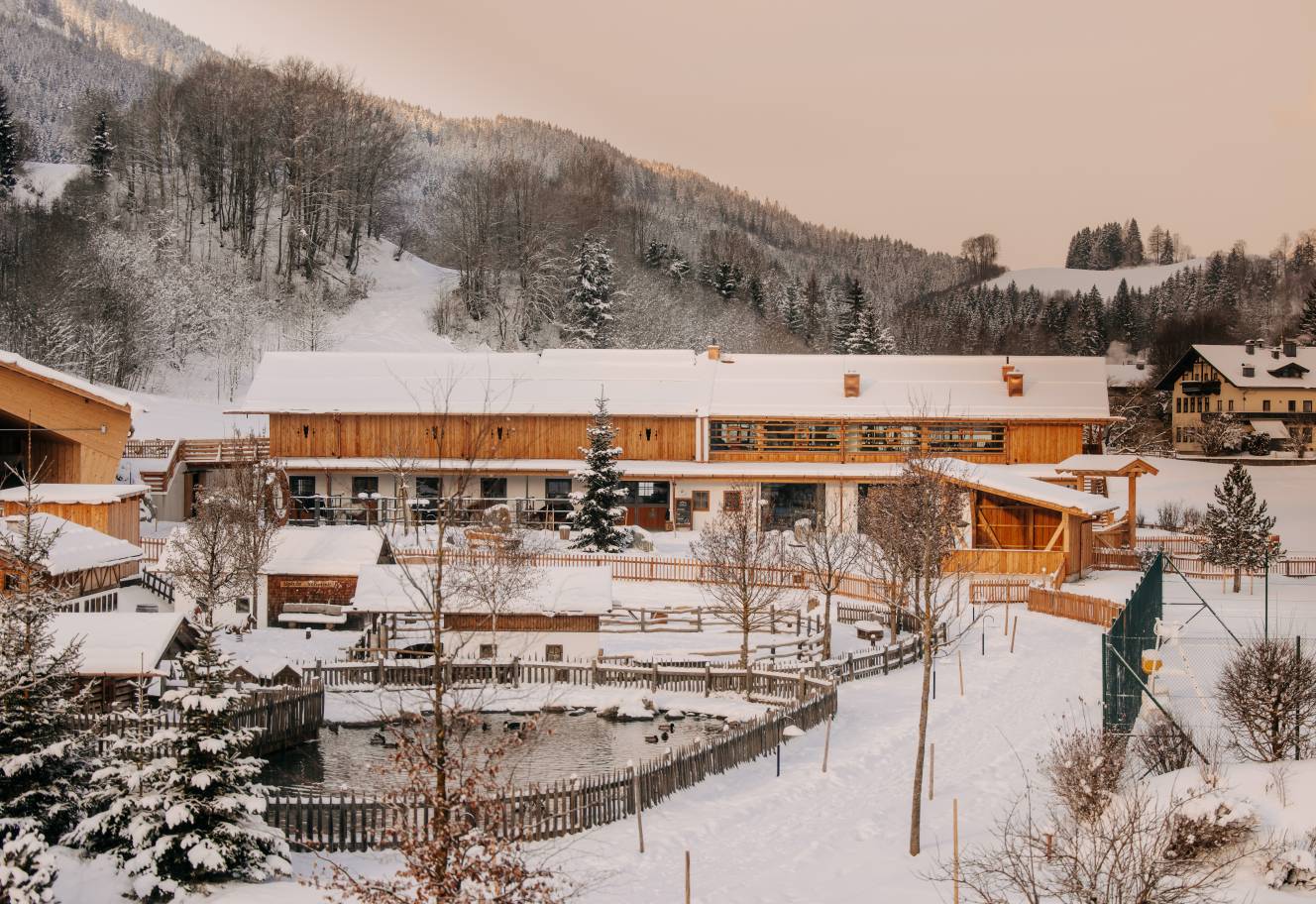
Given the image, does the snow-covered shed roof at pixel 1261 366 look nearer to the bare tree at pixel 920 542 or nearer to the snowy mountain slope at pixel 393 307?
the bare tree at pixel 920 542

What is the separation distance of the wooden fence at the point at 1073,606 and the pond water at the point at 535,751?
40.2ft

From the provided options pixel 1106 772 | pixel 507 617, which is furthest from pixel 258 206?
pixel 1106 772

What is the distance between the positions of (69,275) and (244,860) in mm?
69785

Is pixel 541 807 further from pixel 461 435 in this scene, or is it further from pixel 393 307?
pixel 393 307

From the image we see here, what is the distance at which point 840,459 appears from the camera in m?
50.1

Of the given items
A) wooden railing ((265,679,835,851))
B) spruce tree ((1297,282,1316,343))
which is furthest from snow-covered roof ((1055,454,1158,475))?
spruce tree ((1297,282,1316,343))

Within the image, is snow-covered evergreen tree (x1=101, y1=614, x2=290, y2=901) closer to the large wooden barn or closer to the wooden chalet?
the wooden chalet

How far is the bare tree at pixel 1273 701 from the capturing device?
15.9m

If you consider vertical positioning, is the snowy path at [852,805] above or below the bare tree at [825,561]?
below

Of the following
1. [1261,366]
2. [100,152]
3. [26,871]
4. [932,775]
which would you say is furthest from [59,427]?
[1261,366]

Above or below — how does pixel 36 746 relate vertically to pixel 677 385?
below

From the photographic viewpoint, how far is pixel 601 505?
41.6 metres

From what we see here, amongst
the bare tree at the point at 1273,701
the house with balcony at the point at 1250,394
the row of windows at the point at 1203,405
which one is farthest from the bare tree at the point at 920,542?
the row of windows at the point at 1203,405

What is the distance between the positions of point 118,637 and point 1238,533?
110ft
